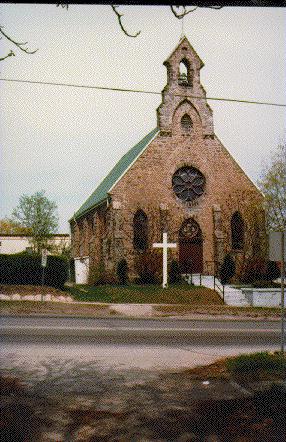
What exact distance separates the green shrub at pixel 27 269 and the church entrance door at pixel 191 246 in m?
8.18

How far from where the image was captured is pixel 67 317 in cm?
1677

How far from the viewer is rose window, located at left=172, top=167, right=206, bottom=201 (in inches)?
1193

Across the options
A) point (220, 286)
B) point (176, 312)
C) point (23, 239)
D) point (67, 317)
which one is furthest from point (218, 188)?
point (23, 239)

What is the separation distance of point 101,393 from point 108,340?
4.80 metres

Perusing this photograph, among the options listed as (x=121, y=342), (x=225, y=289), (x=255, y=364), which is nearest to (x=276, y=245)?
(x=255, y=364)

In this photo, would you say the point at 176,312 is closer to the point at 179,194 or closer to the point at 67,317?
the point at 67,317

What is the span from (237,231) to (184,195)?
4198 millimetres

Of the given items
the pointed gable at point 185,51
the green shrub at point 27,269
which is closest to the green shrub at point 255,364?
the green shrub at point 27,269

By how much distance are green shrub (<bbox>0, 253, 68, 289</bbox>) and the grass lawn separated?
5.28 feet

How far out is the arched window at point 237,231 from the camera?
100 feet

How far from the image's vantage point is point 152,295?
23672 millimetres

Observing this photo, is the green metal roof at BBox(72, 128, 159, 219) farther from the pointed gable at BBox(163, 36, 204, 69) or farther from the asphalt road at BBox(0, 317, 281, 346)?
the asphalt road at BBox(0, 317, 281, 346)

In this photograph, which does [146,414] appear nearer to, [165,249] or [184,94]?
[165,249]

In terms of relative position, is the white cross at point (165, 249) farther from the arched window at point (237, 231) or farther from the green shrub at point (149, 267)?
the arched window at point (237, 231)
